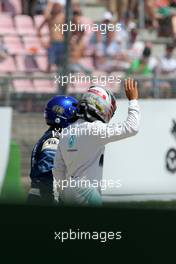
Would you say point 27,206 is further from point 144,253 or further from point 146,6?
point 146,6

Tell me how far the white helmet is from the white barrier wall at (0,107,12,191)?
19.2ft

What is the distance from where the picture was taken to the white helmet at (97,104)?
5.69 meters

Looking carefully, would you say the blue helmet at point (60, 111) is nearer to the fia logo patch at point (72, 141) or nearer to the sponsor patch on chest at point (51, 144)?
the sponsor patch on chest at point (51, 144)

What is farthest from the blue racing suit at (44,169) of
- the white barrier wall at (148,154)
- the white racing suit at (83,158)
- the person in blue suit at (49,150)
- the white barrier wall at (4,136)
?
the white barrier wall at (4,136)

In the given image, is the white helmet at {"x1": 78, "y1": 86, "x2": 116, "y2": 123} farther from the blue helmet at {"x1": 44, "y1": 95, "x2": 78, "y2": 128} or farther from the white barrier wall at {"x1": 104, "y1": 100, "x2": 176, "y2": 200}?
the white barrier wall at {"x1": 104, "y1": 100, "x2": 176, "y2": 200}

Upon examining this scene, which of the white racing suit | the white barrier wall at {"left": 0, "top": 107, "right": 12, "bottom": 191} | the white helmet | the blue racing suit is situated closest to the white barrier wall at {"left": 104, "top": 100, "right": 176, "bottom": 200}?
the white barrier wall at {"left": 0, "top": 107, "right": 12, "bottom": 191}

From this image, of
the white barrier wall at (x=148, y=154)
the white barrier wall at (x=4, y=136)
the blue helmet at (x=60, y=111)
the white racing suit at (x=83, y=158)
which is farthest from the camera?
the white barrier wall at (x=4, y=136)

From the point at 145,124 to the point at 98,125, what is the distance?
6134 millimetres

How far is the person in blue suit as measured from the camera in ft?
20.3

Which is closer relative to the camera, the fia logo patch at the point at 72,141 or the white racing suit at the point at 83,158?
the white racing suit at the point at 83,158

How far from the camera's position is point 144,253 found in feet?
18.0

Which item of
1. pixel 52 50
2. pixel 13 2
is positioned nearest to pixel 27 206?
pixel 52 50

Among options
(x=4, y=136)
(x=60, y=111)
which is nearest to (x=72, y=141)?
(x=60, y=111)

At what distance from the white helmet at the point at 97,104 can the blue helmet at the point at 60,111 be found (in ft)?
1.35
